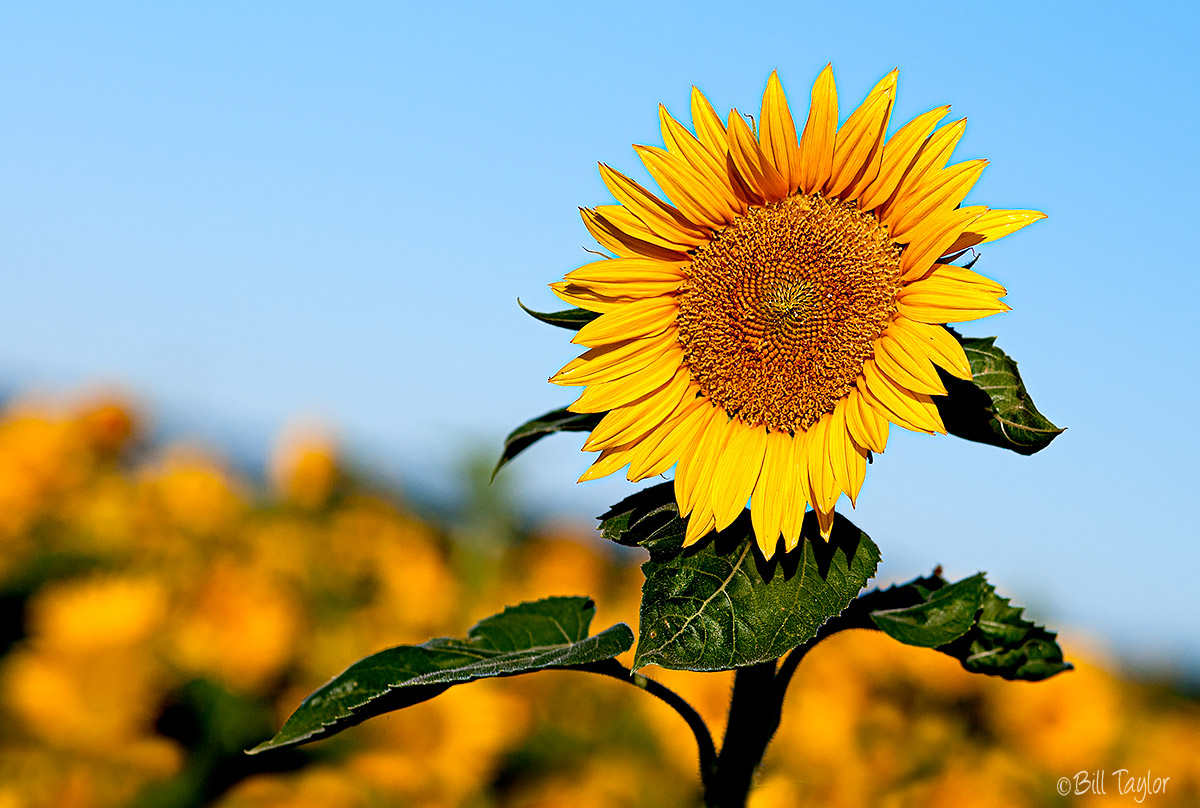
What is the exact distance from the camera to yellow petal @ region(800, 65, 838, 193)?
1.42m

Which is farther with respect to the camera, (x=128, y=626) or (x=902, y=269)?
(x=128, y=626)

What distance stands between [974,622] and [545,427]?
67 cm

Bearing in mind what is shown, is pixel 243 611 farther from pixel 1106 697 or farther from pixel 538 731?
pixel 1106 697

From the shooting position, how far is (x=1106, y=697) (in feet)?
13.9

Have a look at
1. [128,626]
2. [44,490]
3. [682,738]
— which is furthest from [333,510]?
[682,738]

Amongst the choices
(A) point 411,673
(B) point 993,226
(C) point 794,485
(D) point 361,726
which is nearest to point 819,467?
(C) point 794,485

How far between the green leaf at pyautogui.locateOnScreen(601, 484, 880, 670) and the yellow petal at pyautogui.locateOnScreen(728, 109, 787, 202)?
0.46 metres

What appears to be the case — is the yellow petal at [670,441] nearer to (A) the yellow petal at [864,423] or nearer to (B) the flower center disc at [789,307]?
(B) the flower center disc at [789,307]

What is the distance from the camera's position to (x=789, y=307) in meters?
1.48

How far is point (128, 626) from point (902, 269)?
3643mm

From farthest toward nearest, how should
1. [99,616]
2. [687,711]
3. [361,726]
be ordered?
[361,726] < [99,616] < [687,711]

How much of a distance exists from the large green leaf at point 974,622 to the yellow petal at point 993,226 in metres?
0.48

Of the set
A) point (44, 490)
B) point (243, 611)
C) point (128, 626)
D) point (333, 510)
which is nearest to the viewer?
point (128, 626)

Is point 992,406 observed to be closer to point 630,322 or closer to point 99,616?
point 630,322
